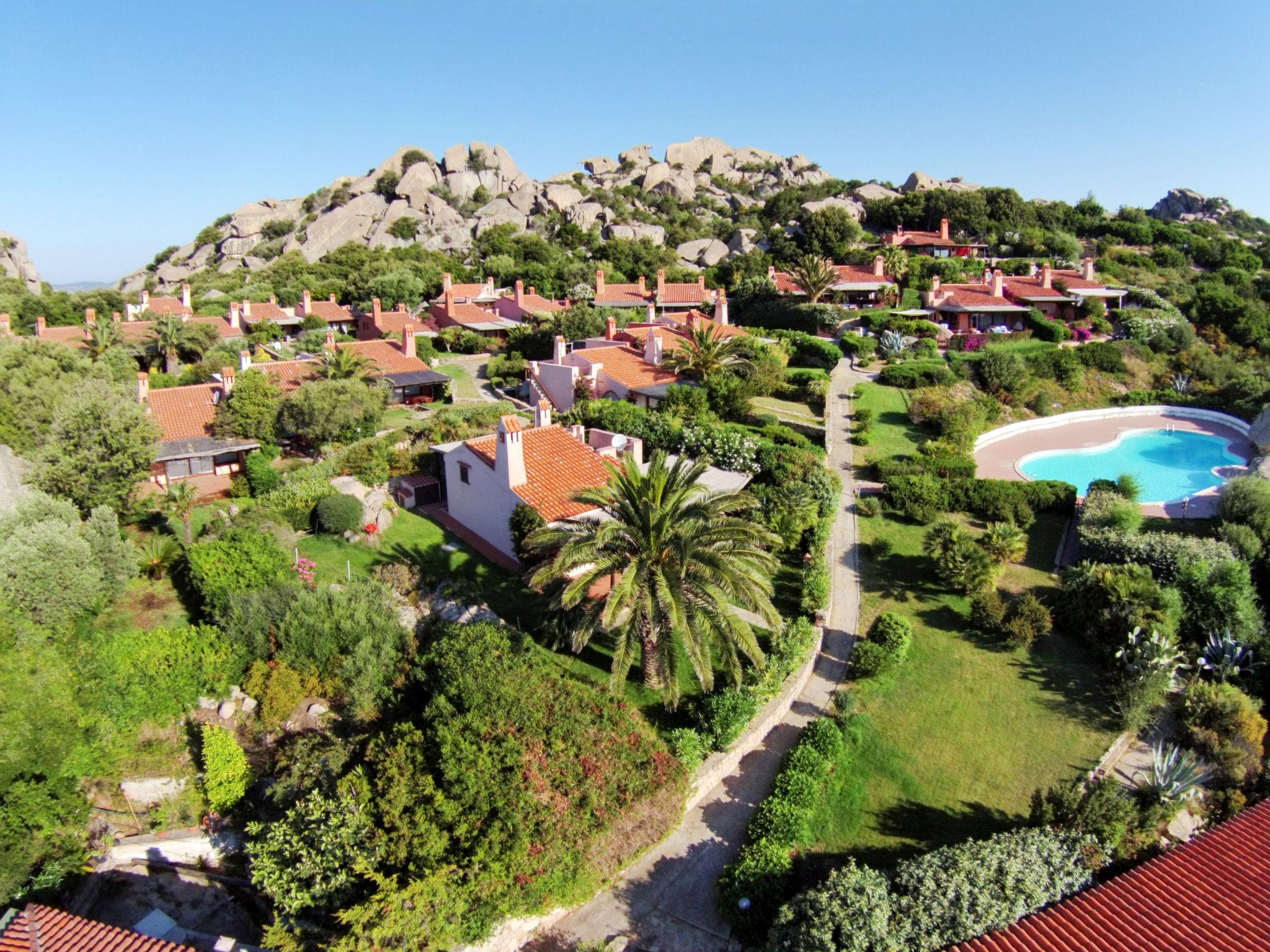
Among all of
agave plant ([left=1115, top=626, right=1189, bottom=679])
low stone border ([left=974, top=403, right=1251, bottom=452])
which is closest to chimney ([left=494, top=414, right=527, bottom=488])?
agave plant ([left=1115, top=626, right=1189, bottom=679])

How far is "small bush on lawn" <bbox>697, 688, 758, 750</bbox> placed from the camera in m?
14.7

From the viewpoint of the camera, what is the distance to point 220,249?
102 metres

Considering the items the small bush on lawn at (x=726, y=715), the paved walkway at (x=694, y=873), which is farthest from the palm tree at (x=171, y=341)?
the paved walkway at (x=694, y=873)

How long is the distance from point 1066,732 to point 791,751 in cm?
605

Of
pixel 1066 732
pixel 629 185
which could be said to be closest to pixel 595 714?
pixel 1066 732

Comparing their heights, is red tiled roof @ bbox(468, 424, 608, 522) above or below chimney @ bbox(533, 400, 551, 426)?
below

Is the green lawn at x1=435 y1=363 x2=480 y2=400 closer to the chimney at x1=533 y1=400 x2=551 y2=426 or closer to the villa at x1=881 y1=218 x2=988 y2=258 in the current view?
the chimney at x1=533 y1=400 x2=551 y2=426

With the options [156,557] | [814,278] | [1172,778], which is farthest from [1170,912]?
[814,278]

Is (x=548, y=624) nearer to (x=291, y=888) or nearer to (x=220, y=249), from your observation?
(x=291, y=888)

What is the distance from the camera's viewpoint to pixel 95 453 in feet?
78.0

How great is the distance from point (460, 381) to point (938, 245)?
48853mm

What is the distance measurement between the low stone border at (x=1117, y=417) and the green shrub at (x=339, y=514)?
27.8 metres

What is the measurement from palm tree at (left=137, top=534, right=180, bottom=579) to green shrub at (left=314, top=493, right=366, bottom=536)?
13.5 ft

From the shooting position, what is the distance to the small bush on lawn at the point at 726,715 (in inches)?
580
